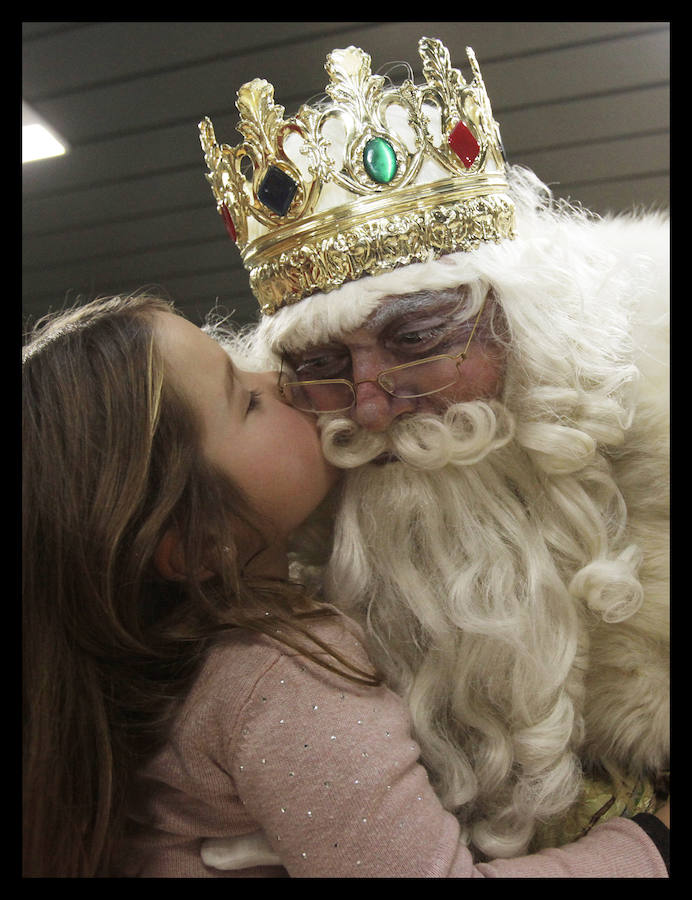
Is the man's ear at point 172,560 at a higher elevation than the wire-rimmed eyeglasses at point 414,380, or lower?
lower

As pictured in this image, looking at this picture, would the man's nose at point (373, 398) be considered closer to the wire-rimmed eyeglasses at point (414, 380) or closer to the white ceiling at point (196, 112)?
the wire-rimmed eyeglasses at point (414, 380)

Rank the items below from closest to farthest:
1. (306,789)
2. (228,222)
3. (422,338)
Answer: (306,789) → (422,338) → (228,222)

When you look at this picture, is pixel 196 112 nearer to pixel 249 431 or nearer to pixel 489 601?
pixel 249 431

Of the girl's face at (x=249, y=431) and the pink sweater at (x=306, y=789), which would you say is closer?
the pink sweater at (x=306, y=789)

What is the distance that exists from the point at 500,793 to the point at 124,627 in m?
0.40

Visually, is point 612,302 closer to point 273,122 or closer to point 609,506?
point 609,506

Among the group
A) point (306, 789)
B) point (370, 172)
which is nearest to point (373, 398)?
point (370, 172)

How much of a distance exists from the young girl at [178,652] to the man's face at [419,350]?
0.28 ft

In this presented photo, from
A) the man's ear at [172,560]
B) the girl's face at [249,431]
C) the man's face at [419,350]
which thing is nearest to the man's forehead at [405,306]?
the man's face at [419,350]

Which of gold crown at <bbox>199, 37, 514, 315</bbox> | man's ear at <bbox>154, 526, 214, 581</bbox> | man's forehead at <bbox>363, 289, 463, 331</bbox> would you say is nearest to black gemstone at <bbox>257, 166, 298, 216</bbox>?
gold crown at <bbox>199, 37, 514, 315</bbox>

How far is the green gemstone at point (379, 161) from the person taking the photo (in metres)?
0.75

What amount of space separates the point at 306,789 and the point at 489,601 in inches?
9.7

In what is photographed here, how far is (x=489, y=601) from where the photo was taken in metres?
0.74

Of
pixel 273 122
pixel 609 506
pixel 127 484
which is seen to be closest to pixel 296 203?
pixel 273 122
